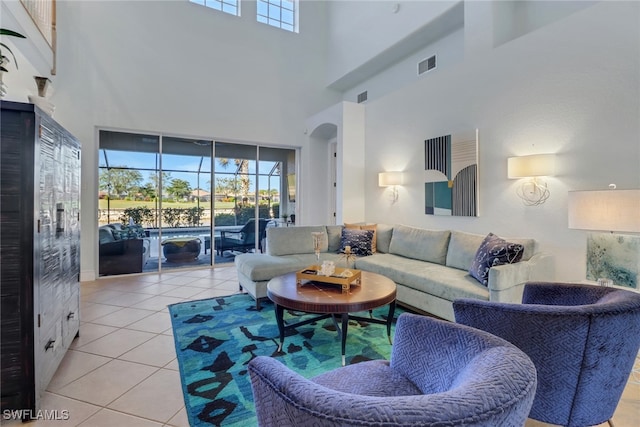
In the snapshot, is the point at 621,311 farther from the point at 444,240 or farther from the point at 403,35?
the point at 403,35

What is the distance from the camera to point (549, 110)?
3.03 meters

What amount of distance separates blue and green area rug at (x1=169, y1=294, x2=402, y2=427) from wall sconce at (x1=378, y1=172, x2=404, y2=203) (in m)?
2.11

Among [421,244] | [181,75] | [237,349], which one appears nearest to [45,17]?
[181,75]

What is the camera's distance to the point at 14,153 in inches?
65.5

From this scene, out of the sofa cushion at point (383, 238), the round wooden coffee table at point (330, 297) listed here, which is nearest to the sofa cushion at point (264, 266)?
the round wooden coffee table at point (330, 297)

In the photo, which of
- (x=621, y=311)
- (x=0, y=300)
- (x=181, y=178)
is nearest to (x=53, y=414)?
(x=0, y=300)

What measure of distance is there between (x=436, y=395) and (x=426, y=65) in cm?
544

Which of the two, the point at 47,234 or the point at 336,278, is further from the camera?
the point at 336,278

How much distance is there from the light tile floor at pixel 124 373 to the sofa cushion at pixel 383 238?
8.50ft

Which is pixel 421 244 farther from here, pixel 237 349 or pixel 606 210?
pixel 237 349

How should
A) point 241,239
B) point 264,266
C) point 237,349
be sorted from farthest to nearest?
point 241,239 < point 264,266 < point 237,349

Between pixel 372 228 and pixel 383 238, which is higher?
pixel 372 228

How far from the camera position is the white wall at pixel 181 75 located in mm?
4746

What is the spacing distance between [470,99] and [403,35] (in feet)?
6.15
